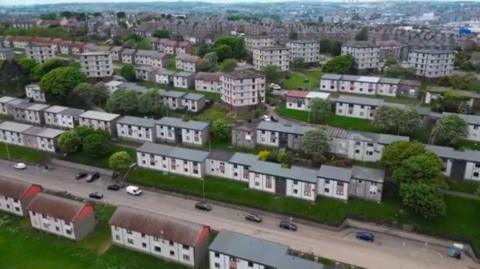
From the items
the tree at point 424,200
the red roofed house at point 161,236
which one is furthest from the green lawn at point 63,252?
the tree at point 424,200

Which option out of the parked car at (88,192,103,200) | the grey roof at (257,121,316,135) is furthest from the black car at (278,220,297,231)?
the parked car at (88,192,103,200)

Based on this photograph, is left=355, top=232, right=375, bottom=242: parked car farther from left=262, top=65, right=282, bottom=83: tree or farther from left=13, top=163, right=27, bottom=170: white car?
left=262, top=65, right=282, bottom=83: tree

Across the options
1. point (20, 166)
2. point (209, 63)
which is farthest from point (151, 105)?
point (209, 63)

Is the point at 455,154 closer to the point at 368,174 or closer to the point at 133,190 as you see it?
the point at 368,174

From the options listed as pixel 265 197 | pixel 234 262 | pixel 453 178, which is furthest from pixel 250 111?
pixel 234 262

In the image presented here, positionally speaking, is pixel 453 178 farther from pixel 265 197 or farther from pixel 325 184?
pixel 265 197
